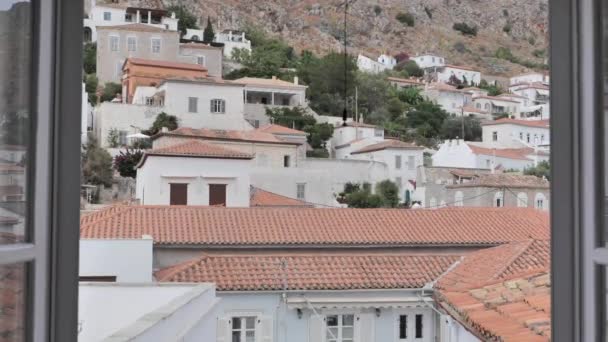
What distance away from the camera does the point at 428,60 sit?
18.2m

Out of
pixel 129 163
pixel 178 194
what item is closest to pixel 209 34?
pixel 129 163

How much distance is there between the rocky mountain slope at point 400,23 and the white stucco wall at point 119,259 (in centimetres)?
771

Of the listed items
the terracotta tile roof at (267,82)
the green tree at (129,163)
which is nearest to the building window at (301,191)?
the terracotta tile roof at (267,82)

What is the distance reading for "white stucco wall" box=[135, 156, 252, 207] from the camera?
44.2 feet

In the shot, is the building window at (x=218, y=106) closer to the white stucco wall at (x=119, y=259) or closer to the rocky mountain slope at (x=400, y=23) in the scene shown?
the rocky mountain slope at (x=400, y=23)

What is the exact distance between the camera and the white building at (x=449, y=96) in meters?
17.0

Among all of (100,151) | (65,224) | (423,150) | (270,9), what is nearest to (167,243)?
(100,151)

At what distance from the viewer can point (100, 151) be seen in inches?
559

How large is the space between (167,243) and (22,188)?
11.8 meters

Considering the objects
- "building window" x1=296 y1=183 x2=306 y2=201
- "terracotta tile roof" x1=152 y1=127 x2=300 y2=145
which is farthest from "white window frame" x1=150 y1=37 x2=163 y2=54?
"building window" x1=296 y1=183 x2=306 y2=201

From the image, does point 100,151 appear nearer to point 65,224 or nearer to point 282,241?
point 282,241

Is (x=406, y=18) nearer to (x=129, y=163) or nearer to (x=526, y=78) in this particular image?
(x=526, y=78)

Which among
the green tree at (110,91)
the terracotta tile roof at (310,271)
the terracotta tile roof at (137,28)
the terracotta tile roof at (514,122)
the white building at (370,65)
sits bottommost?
the terracotta tile roof at (310,271)

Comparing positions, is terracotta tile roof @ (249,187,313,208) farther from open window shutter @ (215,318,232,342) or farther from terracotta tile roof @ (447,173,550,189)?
open window shutter @ (215,318,232,342)
